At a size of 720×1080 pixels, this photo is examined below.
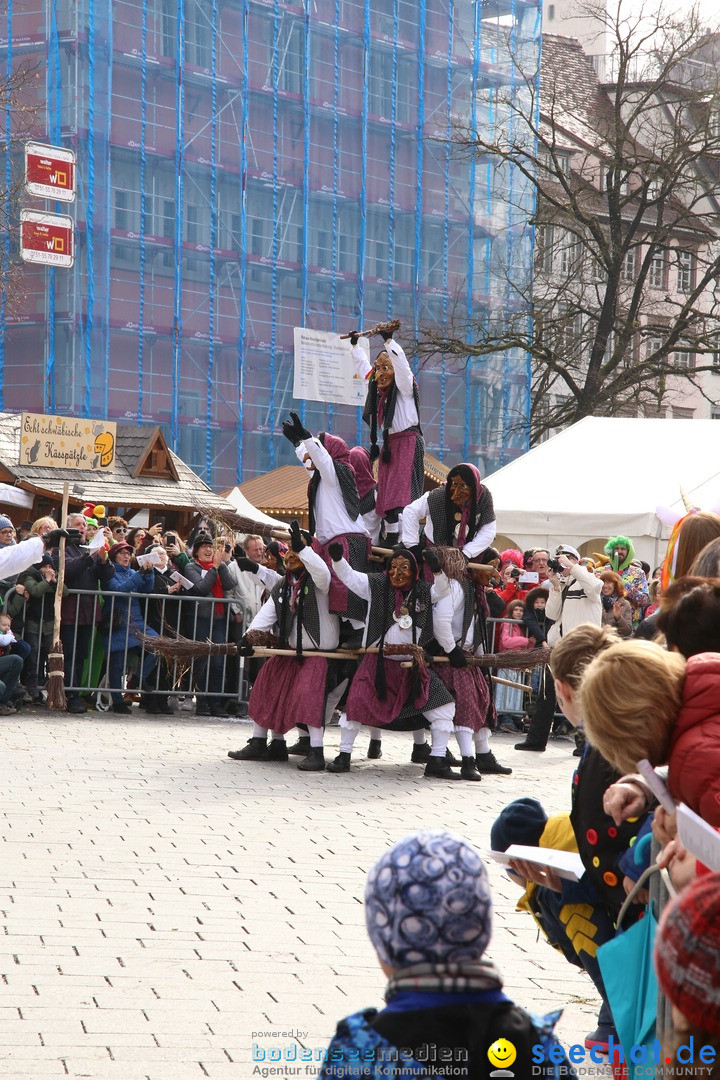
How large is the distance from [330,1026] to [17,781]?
16.7 feet

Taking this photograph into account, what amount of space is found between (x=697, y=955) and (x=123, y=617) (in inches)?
486

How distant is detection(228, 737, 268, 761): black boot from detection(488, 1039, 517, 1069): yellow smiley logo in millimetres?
8835

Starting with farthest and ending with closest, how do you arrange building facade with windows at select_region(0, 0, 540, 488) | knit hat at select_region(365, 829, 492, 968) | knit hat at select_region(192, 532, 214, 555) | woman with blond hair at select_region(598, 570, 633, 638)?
building facade with windows at select_region(0, 0, 540, 488) < knit hat at select_region(192, 532, 214, 555) < woman with blond hair at select_region(598, 570, 633, 638) < knit hat at select_region(365, 829, 492, 968)

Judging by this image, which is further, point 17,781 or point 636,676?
point 17,781

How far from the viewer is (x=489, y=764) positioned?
11.1m

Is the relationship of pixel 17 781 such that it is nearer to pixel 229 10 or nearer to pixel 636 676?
pixel 636 676

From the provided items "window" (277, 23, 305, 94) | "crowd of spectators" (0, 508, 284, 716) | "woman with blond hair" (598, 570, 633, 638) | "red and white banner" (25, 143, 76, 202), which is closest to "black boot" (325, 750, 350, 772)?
"crowd of spectators" (0, 508, 284, 716)

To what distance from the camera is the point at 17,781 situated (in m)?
9.39

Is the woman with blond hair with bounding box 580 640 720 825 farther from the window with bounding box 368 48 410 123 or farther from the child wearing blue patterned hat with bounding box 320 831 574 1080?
the window with bounding box 368 48 410 123

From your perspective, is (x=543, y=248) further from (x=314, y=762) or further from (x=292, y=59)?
(x=314, y=762)

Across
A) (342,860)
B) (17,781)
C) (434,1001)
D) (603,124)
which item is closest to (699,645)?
(434,1001)

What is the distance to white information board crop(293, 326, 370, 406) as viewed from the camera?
33.8 metres

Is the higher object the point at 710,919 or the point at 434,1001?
the point at 710,919

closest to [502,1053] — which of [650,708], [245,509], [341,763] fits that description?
[650,708]
